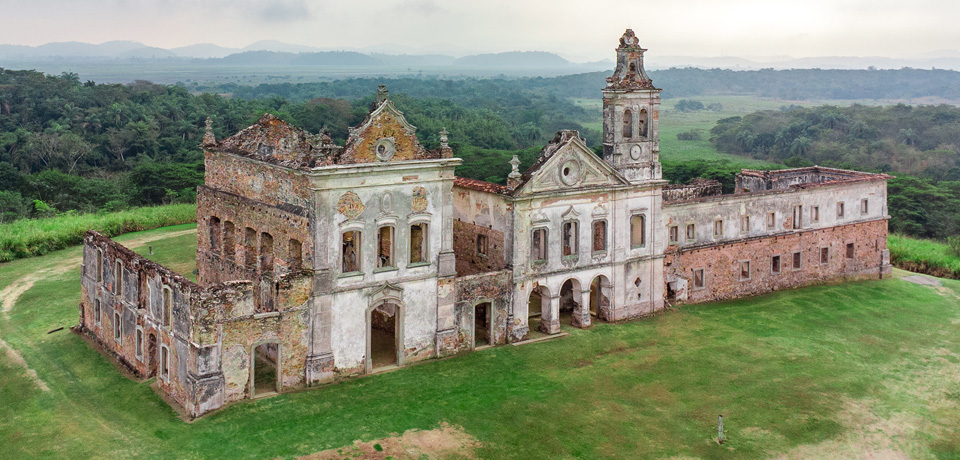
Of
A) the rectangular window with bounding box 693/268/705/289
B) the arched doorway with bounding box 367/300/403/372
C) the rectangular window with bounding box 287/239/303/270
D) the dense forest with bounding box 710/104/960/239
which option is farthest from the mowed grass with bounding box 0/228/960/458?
the dense forest with bounding box 710/104/960/239

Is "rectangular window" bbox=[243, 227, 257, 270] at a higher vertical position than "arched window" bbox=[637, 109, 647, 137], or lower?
lower

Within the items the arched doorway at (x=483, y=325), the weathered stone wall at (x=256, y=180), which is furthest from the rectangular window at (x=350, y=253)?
the arched doorway at (x=483, y=325)

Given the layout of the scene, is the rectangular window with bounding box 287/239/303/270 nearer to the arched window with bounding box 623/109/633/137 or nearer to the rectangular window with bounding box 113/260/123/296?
the rectangular window with bounding box 113/260/123/296

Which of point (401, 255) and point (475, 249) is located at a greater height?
point (401, 255)

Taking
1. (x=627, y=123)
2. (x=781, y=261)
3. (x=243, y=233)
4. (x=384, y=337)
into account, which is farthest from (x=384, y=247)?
(x=781, y=261)

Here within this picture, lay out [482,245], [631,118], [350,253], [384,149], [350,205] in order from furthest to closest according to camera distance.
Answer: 1. [631,118]
2. [482,245]
3. [350,253]
4. [384,149]
5. [350,205]

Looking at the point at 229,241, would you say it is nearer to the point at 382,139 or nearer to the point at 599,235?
the point at 382,139

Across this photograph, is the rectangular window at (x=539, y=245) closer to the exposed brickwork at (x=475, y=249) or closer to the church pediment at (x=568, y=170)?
the exposed brickwork at (x=475, y=249)

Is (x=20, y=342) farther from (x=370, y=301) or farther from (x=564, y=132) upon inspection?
(x=564, y=132)
